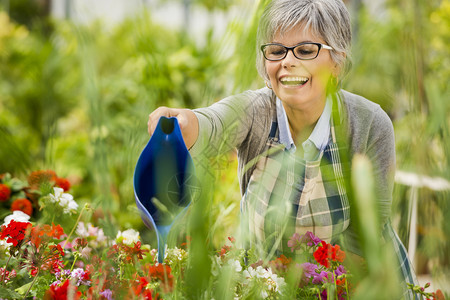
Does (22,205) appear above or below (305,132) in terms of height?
below

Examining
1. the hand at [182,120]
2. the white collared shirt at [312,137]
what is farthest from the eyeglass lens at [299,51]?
the hand at [182,120]

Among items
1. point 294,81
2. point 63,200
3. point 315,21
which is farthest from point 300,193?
point 63,200

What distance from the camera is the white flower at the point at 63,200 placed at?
76 cm

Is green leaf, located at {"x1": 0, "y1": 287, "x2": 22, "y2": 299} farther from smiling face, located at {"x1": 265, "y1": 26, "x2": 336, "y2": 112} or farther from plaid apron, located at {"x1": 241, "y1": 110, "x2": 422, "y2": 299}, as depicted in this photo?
smiling face, located at {"x1": 265, "y1": 26, "x2": 336, "y2": 112}

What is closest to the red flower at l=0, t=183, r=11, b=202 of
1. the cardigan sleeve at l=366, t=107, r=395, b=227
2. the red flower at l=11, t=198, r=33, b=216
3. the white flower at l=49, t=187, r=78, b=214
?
the red flower at l=11, t=198, r=33, b=216

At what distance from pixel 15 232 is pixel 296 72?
0.54m

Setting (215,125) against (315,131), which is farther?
(315,131)

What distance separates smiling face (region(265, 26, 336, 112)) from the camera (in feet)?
2.77

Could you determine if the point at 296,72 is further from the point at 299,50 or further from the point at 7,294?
the point at 7,294

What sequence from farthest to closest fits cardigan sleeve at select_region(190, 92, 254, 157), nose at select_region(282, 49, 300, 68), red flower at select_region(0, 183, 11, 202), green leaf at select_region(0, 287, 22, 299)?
red flower at select_region(0, 183, 11, 202)
nose at select_region(282, 49, 300, 68)
cardigan sleeve at select_region(190, 92, 254, 157)
green leaf at select_region(0, 287, 22, 299)

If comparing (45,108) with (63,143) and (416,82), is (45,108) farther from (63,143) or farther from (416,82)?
(63,143)

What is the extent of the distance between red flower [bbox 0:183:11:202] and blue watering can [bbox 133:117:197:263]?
17.7 inches

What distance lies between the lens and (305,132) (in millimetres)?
958

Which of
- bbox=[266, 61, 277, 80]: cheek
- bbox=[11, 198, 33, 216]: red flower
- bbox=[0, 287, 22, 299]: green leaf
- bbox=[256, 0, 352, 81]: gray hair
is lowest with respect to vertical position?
bbox=[11, 198, 33, 216]: red flower
